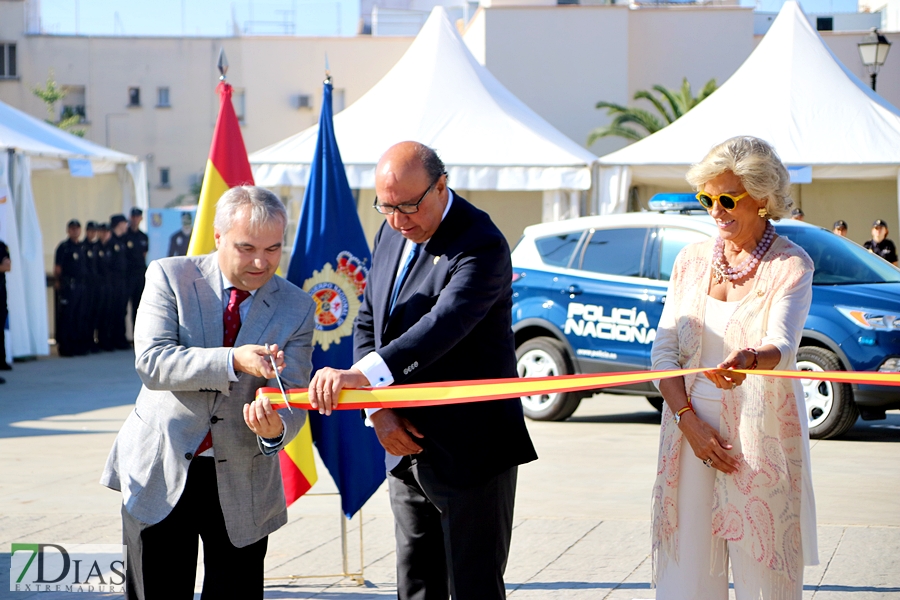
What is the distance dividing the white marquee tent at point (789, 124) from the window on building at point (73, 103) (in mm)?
33904

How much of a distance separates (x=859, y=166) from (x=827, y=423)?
7691mm

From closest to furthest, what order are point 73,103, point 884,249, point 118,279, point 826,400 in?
point 826,400
point 884,249
point 118,279
point 73,103

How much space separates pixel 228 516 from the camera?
134 inches

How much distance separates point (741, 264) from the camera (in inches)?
137

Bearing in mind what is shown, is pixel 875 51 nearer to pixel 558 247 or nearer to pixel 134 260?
pixel 558 247

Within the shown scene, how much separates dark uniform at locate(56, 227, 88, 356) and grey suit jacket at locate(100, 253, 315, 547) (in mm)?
14909

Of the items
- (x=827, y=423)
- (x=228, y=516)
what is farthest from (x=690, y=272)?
(x=827, y=423)

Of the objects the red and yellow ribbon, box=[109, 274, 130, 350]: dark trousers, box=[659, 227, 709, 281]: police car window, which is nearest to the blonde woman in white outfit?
the red and yellow ribbon

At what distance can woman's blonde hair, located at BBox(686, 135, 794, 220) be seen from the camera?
338cm

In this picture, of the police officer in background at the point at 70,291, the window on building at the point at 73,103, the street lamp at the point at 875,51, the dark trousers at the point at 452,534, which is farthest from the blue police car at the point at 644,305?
the window on building at the point at 73,103

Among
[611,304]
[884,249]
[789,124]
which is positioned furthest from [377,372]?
[789,124]

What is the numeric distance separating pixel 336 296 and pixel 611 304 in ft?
16.4

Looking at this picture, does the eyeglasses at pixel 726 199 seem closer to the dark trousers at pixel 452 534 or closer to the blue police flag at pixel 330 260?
the dark trousers at pixel 452 534

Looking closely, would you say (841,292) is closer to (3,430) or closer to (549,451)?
(549,451)
